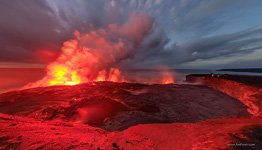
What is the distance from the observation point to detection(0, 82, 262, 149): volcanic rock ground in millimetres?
7477

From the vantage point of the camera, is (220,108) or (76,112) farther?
(220,108)

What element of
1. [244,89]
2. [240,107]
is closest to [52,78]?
[240,107]

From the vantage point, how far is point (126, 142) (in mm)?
7836

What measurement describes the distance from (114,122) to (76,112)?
4013mm

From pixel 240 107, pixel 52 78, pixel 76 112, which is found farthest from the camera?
pixel 52 78

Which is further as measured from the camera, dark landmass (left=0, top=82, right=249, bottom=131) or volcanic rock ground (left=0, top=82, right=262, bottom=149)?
dark landmass (left=0, top=82, right=249, bottom=131)

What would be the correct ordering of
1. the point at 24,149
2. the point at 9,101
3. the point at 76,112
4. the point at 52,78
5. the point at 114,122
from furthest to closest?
the point at 52,78
the point at 9,101
the point at 76,112
the point at 114,122
the point at 24,149

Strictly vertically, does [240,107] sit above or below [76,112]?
below

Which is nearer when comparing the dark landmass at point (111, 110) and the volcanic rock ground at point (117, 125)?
the volcanic rock ground at point (117, 125)

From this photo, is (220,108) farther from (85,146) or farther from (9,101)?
(9,101)

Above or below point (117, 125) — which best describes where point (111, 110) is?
above

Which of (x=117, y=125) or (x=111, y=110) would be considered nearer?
(x=117, y=125)

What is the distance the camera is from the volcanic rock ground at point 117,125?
7477mm

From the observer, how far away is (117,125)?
12.3 metres
